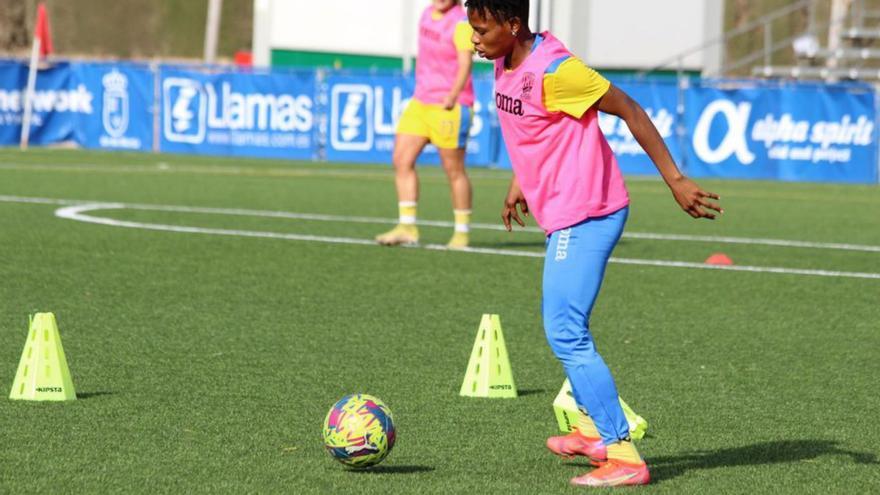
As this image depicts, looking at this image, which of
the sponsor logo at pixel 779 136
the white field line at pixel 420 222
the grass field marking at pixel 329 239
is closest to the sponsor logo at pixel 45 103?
the sponsor logo at pixel 779 136

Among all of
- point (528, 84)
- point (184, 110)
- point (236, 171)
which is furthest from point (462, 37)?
point (184, 110)

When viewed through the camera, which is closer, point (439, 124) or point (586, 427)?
point (586, 427)

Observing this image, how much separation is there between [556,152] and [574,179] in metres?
0.12

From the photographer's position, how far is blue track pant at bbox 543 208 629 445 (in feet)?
19.5

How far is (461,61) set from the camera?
44.9ft

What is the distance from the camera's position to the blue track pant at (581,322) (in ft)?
19.5

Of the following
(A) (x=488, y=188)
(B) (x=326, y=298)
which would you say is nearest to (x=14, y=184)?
(A) (x=488, y=188)

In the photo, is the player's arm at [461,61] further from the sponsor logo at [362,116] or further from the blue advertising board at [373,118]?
the sponsor logo at [362,116]

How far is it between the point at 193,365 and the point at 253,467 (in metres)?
2.30

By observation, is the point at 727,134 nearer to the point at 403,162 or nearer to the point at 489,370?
the point at 403,162

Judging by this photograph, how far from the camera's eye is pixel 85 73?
32.9 meters

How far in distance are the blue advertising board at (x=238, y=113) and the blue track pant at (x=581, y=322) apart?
25316mm

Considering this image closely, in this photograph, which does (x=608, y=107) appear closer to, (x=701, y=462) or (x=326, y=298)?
(x=701, y=462)

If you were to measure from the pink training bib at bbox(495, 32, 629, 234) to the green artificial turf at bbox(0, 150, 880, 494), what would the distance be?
983 millimetres
